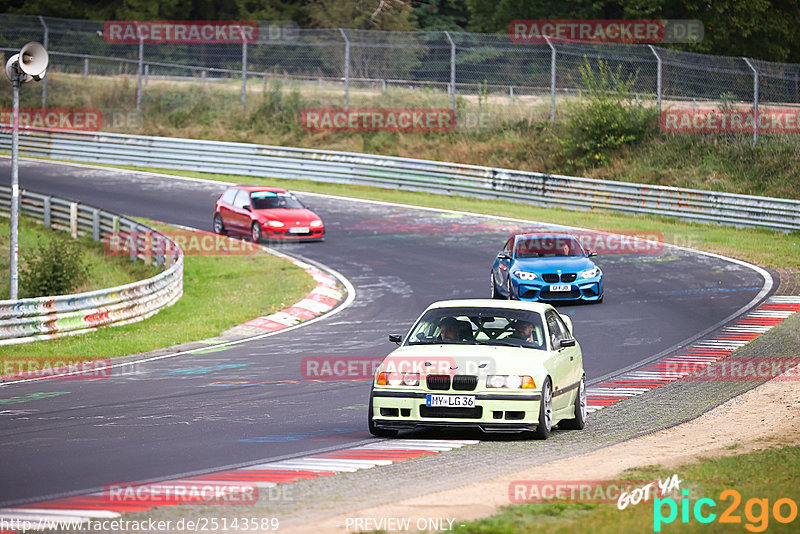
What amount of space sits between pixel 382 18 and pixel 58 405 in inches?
2180

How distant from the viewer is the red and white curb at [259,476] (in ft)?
24.9

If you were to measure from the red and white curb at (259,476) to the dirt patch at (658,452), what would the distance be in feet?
4.26

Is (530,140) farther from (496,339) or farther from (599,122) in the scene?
(496,339)

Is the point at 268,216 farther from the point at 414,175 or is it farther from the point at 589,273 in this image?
the point at 589,273

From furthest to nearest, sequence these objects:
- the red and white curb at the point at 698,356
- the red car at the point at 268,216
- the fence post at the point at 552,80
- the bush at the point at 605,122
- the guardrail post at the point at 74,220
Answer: the bush at the point at 605,122
the fence post at the point at 552,80
the guardrail post at the point at 74,220
the red car at the point at 268,216
the red and white curb at the point at 698,356

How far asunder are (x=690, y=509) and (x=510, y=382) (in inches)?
133

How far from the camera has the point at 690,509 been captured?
729 cm

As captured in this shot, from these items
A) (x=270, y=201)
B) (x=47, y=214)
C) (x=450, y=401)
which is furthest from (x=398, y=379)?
(x=47, y=214)

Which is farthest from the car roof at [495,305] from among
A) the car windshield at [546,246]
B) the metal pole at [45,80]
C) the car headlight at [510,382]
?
the metal pole at [45,80]

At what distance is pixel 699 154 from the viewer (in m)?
36.6

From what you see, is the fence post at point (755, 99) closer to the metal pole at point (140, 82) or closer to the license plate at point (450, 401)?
the metal pole at point (140, 82)

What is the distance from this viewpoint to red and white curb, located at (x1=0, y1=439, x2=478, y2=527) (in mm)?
7588

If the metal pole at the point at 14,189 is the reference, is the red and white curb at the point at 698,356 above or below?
below

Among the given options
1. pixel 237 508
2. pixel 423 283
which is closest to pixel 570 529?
pixel 237 508
